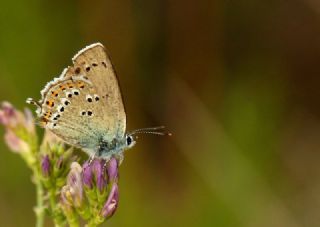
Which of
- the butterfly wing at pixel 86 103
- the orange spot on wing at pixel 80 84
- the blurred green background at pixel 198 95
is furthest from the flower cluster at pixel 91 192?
the blurred green background at pixel 198 95

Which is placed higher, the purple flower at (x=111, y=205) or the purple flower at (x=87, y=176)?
the purple flower at (x=87, y=176)

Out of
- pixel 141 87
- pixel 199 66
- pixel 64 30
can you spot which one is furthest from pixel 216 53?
pixel 64 30

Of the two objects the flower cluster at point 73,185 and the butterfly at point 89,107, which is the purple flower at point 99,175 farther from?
the butterfly at point 89,107

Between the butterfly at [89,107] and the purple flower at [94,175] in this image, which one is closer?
the purple flower at [94,175]

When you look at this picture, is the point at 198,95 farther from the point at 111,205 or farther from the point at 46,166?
the point at 111,205

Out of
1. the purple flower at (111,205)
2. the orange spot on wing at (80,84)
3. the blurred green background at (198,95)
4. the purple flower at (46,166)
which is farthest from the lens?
the blurred green background at (198,95)

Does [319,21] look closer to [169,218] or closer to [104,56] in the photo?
[169,218]

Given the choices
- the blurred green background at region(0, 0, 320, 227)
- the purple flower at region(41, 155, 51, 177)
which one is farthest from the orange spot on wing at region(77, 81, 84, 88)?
the blurred green background at region(0, 0, 320, 227)
